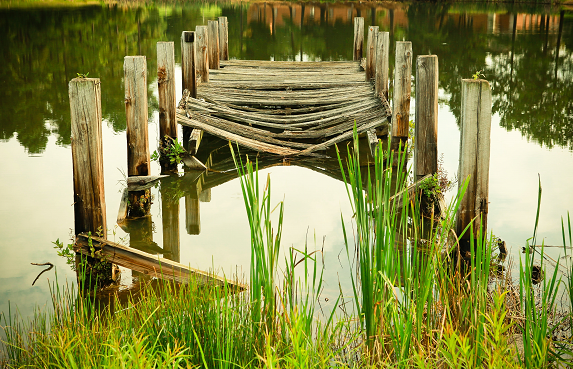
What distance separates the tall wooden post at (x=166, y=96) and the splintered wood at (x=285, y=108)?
35 cm

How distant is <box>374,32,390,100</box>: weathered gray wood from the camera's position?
27.6ft

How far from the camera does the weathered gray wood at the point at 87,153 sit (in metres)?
4.06

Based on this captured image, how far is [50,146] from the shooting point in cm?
920

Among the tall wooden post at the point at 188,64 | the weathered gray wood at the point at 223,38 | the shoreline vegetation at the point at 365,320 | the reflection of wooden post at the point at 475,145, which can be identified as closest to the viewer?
the shoreline vegetation at the point at 365,320

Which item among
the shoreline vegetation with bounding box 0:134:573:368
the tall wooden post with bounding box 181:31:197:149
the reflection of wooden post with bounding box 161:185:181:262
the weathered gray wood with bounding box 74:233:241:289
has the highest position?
the tall wooden post with bounding box 181:31:197:149

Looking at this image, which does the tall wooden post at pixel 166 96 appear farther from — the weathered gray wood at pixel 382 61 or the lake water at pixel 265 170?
the weathered gray wood at pixel 382 61

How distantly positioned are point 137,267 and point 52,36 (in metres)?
20.4

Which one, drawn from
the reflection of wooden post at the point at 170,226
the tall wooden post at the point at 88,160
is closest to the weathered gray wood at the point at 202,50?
the reflection of wooden post at the point at 170,226

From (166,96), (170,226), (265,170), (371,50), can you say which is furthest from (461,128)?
(371,50)

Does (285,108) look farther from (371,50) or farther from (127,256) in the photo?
(127,256)

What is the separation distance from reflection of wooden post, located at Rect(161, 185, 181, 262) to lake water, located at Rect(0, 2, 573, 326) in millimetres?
66

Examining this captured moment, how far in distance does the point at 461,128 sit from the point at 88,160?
265cm

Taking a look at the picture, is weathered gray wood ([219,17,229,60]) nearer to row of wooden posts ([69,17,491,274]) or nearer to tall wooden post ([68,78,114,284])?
row of wooden posts ([69,17,491,274])

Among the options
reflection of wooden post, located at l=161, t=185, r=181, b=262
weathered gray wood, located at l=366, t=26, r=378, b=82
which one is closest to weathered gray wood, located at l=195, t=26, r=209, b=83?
weathered gray wood, located at l=366, t=26, r=378, b=82
